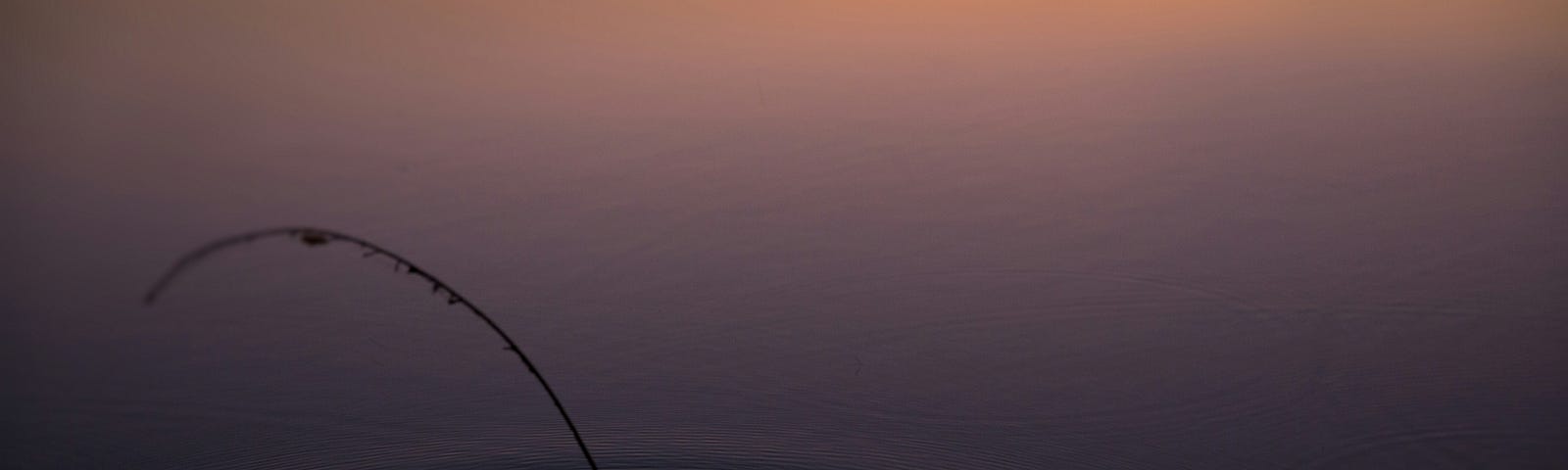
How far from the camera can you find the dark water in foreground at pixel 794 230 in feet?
3.72

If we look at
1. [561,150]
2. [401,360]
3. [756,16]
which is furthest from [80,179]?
[756,16]

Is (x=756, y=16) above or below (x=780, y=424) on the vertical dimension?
above

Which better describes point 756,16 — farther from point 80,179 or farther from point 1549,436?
point 1549,436

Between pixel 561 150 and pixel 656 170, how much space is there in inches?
4.0

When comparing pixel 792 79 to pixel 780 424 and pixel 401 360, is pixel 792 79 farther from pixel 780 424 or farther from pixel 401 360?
pixel 401 360

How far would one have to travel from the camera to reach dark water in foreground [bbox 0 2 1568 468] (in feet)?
3.72

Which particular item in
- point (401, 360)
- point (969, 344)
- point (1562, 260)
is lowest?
point (401, 360)

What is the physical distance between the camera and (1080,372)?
117 cm

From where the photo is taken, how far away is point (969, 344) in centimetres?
118

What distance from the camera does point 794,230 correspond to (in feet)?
3.86

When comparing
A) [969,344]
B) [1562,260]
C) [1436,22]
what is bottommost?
[969,344]

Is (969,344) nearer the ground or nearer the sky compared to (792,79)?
nearer the ground

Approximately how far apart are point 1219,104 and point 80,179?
120 cm

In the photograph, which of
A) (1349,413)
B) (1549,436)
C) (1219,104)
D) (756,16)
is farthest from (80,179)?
(1549,436)
